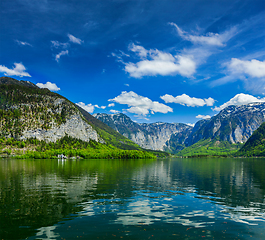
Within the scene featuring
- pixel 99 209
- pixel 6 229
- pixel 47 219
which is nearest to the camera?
pixel 6 229

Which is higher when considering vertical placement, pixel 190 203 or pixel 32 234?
pixel 32 234

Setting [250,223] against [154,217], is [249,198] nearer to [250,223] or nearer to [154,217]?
[250,223]

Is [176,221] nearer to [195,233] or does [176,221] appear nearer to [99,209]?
[195,233]

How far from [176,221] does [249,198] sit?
71.8 feet

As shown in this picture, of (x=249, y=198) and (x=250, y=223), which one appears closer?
(x=250, y=223)

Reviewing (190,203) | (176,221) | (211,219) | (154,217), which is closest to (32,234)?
(154,217)

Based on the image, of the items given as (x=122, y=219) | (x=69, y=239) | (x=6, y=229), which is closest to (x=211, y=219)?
(x=122, y=219)

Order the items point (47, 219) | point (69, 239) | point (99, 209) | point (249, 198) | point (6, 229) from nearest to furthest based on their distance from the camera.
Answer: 1. point (69, 239)
2. point (6, 229)
3. point (47, 219)
4. point (99, 209)
5. point (249, 198)

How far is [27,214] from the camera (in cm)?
2350

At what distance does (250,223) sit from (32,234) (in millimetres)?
23892

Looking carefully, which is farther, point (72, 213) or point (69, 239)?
point (72, 213)

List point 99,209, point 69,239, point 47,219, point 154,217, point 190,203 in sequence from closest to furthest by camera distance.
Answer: point 69,239 < point 47,219 < point 154,217 < point 99,209 < point 190,203

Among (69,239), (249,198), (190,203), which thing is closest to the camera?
(69,239)

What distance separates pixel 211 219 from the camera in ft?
76.4
